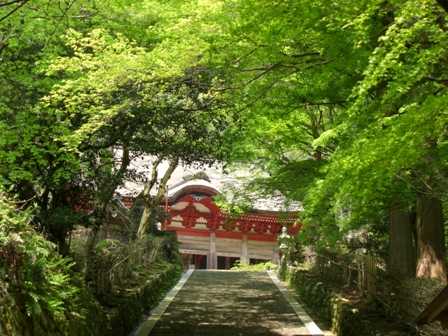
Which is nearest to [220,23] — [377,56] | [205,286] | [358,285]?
[377,56]

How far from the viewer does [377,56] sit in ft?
21.4

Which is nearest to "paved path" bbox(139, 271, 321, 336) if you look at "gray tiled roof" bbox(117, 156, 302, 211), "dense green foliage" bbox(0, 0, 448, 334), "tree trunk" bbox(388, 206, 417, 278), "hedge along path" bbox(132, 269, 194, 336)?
"hedge along path" bbox(132, 269, 194, 336)

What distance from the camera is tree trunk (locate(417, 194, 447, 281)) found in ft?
36.7

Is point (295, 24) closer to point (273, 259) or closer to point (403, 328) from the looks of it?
point (403, 328)

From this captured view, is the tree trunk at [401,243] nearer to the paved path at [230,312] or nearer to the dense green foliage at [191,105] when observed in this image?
the dense green foliage at [191,105]

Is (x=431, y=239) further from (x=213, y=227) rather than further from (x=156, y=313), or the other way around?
(x=213, y=227)

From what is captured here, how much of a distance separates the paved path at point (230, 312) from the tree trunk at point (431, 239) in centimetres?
267

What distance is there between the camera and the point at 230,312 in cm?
1453

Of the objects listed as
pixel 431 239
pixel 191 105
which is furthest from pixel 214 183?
pixel 431 239

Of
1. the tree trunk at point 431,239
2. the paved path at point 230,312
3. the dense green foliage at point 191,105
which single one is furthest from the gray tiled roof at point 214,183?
the tree trunk at point 431,239

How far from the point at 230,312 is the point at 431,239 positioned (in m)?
5.57

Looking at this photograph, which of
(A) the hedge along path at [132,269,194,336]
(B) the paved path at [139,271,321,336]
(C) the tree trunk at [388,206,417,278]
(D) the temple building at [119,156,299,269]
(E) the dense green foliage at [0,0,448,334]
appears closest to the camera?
(E) the dense green foliage at [0,0,448,334]

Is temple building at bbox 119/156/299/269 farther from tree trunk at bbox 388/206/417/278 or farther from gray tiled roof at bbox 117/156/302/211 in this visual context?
tree trunk at bbox 388/206/417/278

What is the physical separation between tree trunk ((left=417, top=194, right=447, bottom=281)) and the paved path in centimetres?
267
